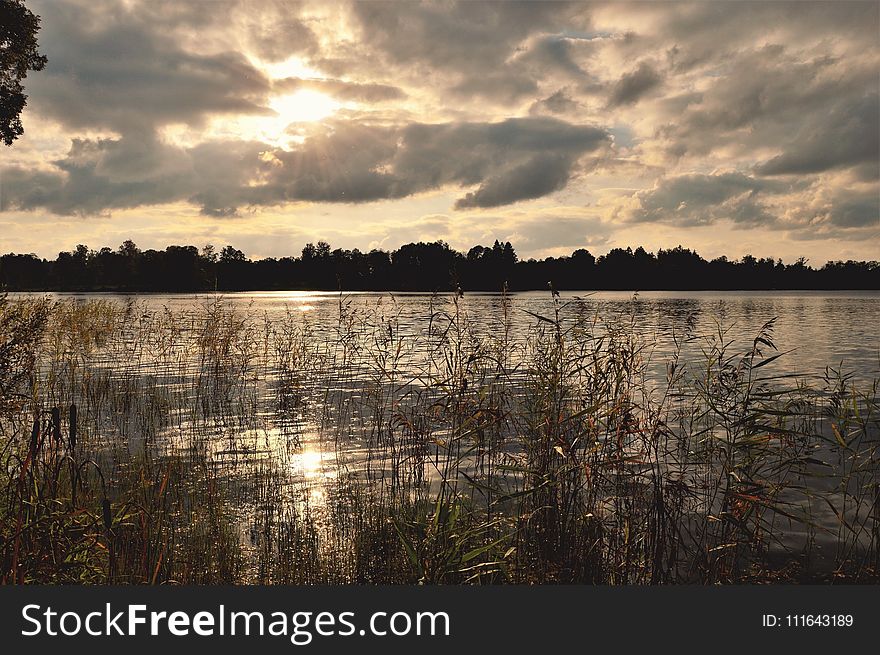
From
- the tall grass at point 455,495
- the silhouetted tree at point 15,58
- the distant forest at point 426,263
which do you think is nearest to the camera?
the tall grass at point 455,495

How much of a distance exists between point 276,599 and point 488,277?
126m

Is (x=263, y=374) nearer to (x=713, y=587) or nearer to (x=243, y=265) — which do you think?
(x=713, y=587)

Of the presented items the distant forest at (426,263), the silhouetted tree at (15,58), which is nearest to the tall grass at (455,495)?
the silhouetted tree at (15,58)

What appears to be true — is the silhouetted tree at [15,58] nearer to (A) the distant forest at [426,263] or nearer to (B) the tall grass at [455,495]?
(B) the tall grass at [455,495]

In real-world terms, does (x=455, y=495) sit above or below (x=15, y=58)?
below

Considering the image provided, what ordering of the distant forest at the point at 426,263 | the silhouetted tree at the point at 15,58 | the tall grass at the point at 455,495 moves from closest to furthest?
the tall grass at the point at 455,495, the silhouetted tree at the point at 15,58, the distant forest at the point at 426,263

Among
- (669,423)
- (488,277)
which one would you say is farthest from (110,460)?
(488,277)

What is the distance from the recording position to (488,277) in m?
130

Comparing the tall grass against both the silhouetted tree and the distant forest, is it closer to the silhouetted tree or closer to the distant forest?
the silhouetted tree

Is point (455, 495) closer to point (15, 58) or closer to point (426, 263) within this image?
point (15, 58)

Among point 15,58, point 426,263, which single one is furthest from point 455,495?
point 426,263

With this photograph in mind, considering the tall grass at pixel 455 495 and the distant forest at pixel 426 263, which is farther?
the distant forest at pixel 426 263

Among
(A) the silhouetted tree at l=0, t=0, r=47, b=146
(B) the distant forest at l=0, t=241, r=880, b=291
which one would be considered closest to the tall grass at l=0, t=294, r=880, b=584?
(A) the silhouetted tree at l=0, t=0, r=47, b=146

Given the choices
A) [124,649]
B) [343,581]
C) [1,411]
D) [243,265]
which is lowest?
[343,581]
